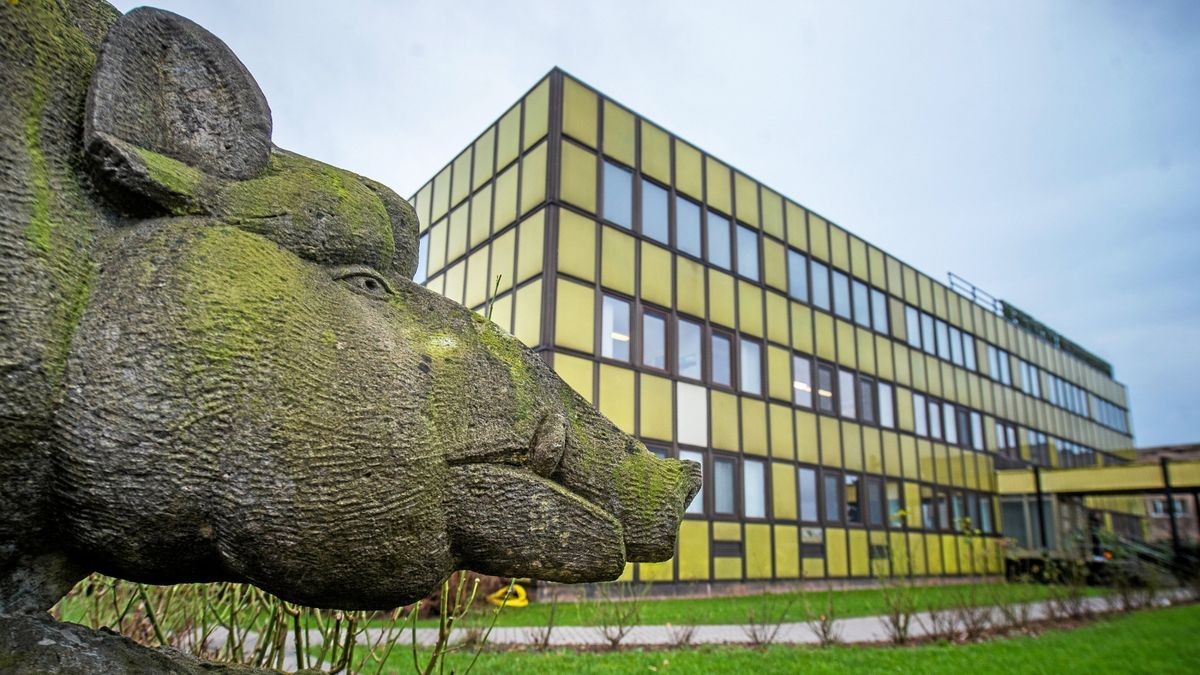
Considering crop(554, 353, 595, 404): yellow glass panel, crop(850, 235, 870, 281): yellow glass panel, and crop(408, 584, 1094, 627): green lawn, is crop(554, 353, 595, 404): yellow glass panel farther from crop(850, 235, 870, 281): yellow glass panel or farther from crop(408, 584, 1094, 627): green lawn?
crop(850, 235, 870, 281): yellow glass panel

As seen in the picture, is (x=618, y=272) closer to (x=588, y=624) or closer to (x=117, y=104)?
(x=588, y=624)

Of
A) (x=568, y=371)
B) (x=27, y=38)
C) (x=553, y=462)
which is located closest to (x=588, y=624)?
(x=568, y=371)

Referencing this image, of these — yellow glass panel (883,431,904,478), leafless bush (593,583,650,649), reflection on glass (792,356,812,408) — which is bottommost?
leafless bush (593,583,650,649)

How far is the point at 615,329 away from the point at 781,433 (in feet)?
17.4

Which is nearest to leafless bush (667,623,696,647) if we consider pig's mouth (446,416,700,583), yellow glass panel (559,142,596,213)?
pig's mouth (446,416,700,583)

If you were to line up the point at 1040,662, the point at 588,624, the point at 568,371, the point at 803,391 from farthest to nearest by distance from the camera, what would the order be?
the point at 803,391 < the point at 568,371 < the point at 588,624 < the point at 1040,662

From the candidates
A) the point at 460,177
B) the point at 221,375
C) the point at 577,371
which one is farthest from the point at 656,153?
the point at 221,375

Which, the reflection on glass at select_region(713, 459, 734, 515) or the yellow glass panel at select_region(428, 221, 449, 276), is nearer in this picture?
the reflection on glass at select_region(713, 459, 734, 515)

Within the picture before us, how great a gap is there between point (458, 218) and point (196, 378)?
1669 cm

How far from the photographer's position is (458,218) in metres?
17.7

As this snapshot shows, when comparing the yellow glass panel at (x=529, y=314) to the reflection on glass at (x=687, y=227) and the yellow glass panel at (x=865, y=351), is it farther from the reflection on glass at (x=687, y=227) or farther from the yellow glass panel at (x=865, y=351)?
the yellow glass panel at (x=865, y=351)

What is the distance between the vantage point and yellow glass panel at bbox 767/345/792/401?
17859 millimetres

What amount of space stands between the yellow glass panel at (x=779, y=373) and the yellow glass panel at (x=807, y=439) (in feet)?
2.16

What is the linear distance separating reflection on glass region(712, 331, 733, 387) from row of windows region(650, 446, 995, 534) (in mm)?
1684
